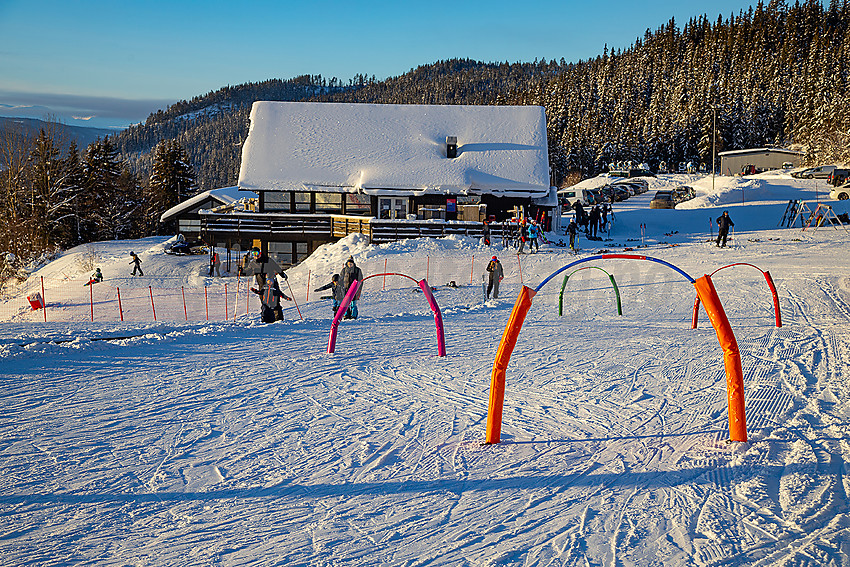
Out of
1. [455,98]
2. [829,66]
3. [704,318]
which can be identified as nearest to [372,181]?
[704,318]

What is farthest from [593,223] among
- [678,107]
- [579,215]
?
[678,107]

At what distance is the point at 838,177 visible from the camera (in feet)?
152

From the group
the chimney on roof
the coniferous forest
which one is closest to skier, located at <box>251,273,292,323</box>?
the chimney on roof

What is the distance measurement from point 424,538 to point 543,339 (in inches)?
287

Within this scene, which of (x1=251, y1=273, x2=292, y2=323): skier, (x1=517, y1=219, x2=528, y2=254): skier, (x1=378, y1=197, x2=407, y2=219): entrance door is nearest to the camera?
(x1=251, y1=273, x2=292, y2=323): skier

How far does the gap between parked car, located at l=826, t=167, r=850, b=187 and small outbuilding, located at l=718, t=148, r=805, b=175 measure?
13.1 metres

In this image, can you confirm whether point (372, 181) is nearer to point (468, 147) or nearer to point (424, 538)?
point (468, 147)

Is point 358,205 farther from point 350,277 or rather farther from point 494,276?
point 350,277

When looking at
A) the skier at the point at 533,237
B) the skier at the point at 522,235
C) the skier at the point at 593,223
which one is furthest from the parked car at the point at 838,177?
the skier at the point at 533,237

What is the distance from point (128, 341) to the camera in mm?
10977

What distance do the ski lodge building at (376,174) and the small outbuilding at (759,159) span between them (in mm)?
43104

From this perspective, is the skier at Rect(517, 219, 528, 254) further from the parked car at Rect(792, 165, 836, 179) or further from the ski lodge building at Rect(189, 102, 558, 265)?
the parked car at Rect(792, 165, 836, 179)

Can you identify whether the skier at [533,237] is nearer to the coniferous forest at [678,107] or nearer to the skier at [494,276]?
the skier at [494,276]

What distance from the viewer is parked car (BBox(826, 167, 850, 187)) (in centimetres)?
4459
